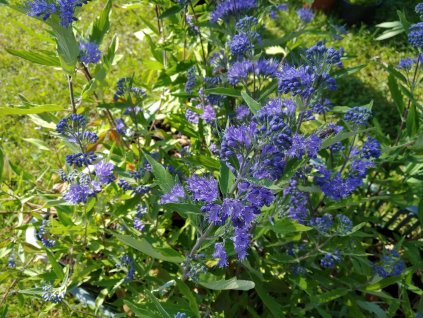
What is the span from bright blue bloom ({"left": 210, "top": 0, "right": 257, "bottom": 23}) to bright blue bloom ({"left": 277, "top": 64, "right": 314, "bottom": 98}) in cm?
56

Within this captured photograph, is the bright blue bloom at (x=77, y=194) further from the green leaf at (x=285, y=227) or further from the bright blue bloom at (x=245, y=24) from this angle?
the bright blue bloom at (x=245, y=24)

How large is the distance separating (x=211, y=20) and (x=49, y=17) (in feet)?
2.24

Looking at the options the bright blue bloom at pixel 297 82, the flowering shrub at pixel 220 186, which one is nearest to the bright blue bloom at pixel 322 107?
the flowering shrub at pixel 220 186

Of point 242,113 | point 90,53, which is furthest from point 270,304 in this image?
point 90,53

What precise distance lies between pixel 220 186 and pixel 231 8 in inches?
34.6

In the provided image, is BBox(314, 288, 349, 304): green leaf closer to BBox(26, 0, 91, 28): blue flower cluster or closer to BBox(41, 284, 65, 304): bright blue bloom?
BBox(41, 284, 65, 304): bright blue bloom

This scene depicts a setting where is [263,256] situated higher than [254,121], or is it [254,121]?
[254,121]

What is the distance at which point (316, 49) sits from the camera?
1342 millimetres

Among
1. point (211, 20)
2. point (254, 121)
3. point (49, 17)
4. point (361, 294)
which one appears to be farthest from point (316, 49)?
point (361, 294)

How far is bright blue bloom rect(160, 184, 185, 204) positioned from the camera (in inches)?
52.2

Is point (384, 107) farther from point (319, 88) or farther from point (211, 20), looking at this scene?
point (319, 88)

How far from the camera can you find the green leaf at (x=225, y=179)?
118 cm

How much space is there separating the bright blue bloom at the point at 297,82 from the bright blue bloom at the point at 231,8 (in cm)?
56

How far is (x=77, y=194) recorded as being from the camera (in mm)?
1606
